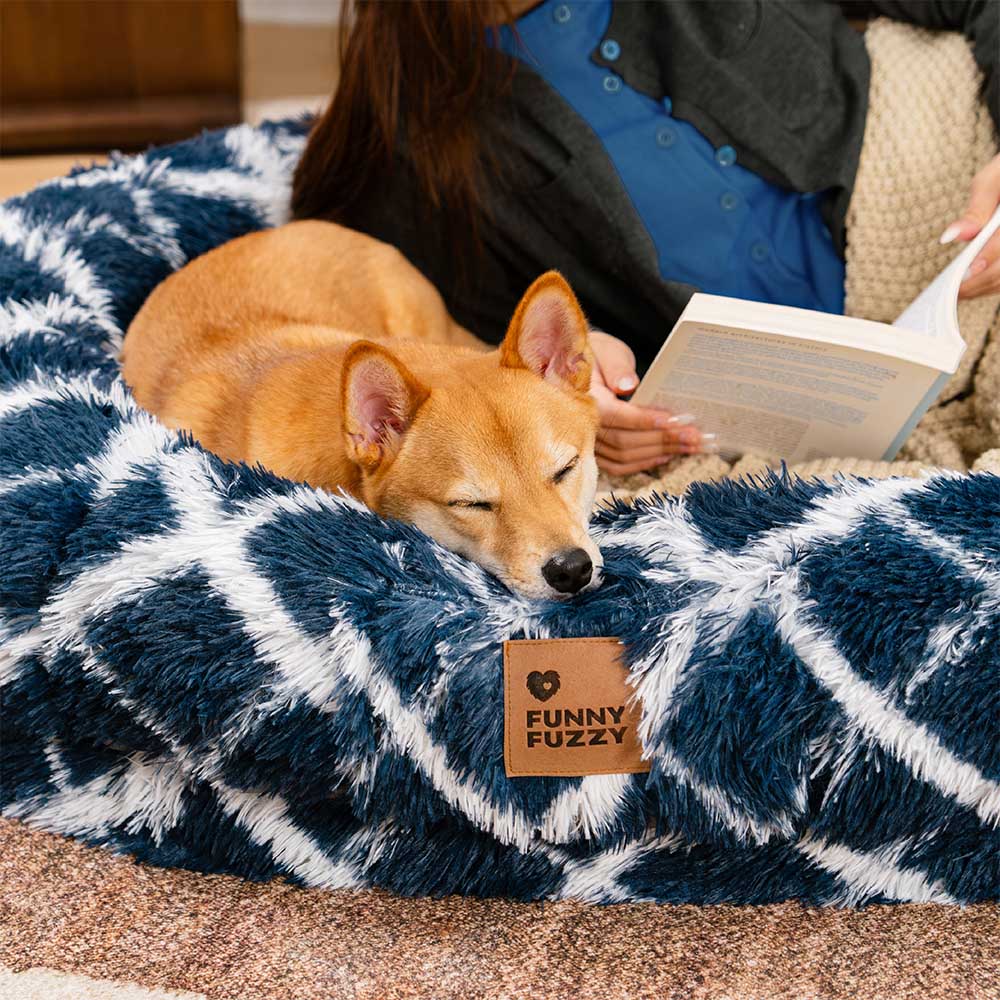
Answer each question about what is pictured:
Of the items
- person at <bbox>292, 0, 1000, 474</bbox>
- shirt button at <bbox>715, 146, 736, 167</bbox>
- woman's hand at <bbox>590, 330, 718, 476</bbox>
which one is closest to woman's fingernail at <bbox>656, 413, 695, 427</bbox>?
woman's hand at <bbox>590, 330, 718, 476</bbox>

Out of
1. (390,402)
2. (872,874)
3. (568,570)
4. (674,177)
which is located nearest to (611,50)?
(674,177)

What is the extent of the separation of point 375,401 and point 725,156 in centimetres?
89

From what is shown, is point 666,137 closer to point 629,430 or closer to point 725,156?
point 725,156

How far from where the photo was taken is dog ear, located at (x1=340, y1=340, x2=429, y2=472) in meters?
1.33

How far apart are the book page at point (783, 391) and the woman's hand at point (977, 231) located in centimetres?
20

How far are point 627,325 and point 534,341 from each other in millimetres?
623

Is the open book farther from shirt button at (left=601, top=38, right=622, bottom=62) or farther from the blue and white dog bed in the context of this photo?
shirt button at (left=601, top=38, right=622, bottom=62)

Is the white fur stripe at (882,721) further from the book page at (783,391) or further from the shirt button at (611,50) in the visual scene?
the shirt button at (611,50)

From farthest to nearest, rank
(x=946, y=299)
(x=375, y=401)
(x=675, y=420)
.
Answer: (x=675, y=420) < (x=946, y=299) < (x=375, y=401)

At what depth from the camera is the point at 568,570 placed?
126 centimetres

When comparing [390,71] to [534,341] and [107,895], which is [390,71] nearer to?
[534,341]

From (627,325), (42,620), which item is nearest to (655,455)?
(627,325)

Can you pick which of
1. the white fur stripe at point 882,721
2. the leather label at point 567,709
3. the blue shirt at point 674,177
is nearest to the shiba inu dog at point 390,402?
the leather label at point 567,709

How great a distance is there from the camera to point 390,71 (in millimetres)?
1919
